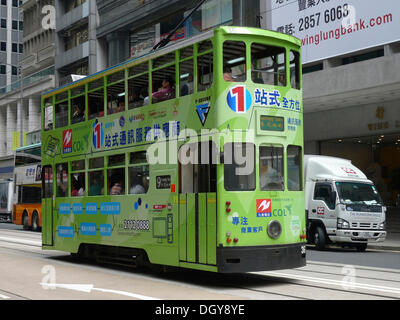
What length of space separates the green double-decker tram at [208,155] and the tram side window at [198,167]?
0.02m

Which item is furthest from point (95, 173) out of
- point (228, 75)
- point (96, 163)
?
point (228, 75)

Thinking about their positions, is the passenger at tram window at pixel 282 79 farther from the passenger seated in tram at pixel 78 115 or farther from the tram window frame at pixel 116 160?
the passenger seated in tram at pixel 78 115

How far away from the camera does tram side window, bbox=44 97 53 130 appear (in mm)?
14948

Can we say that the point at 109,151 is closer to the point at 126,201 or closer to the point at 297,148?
the point at 126,201

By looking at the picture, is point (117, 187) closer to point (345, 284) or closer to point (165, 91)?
point (165, 91)

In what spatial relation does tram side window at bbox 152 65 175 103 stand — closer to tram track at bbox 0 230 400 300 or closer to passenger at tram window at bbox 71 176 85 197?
passenger at tram window at bbox 71 176 85 197

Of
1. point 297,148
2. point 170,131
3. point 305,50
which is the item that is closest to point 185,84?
point 170,131

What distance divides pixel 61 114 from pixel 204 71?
5431 mm

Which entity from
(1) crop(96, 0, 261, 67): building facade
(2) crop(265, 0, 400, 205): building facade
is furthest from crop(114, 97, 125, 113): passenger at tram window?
(1) crop(96, 0, 261, 67): building facade

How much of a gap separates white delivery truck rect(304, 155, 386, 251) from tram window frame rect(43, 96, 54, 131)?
7997 millimetres

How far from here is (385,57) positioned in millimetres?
20266

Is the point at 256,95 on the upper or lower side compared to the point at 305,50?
lower
